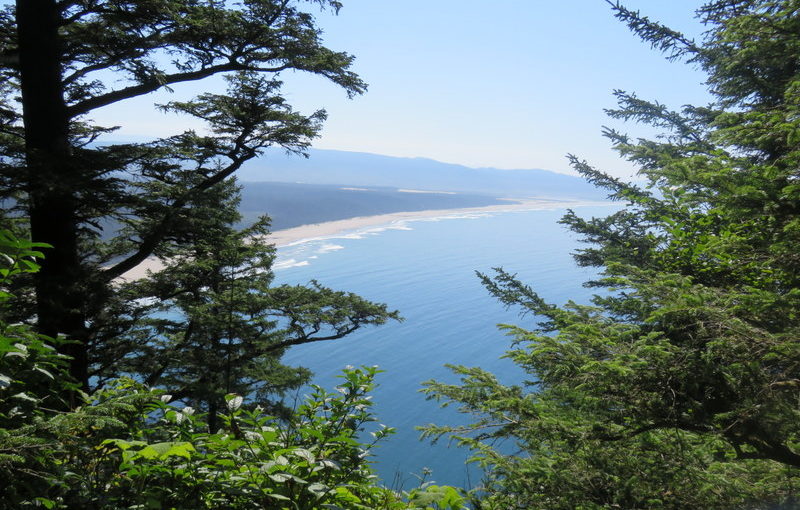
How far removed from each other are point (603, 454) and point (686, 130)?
9.30 metres

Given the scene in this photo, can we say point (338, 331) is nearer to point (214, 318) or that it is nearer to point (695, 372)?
point (214, 318)

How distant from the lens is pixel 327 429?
1787mm

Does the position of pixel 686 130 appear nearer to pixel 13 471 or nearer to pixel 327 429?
pixel 327 429

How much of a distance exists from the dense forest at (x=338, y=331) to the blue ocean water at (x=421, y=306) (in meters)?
0.81

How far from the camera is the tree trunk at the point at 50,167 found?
16.0ft

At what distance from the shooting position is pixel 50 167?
474cm

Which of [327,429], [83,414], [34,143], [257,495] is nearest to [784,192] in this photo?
[327,429]

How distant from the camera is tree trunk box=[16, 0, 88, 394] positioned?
4871 millimetres

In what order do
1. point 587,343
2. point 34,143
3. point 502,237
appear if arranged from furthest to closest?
point 502,237
point 34,143
point 587,343

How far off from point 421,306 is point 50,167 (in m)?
36.2

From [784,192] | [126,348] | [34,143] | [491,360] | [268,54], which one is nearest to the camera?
[784,192]

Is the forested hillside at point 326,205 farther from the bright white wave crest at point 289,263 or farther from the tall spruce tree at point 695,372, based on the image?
the tall spruce tree at point 695,372

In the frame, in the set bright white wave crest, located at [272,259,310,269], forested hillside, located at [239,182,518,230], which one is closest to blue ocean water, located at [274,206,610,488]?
bright white wave crest, located at [272,259,310,269]

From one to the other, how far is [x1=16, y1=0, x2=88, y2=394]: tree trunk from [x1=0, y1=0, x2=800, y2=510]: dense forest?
0.03 m
